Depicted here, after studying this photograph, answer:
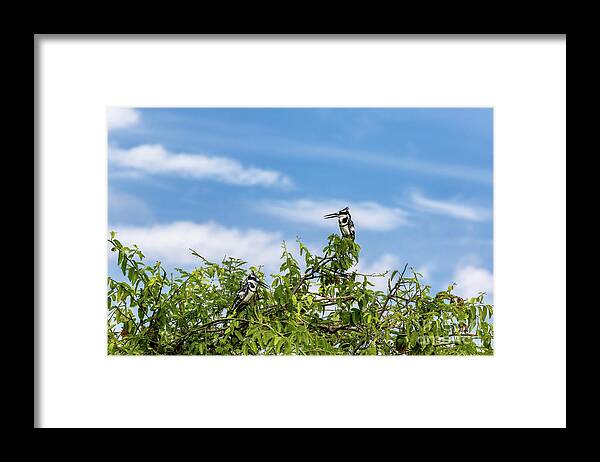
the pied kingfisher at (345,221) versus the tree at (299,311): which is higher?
the pied kingfisher at (345,221)

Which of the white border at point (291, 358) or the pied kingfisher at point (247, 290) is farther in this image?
the pied kingfisher at point (247, 290)

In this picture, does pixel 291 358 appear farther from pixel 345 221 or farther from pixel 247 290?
pixel 345 221

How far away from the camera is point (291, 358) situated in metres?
3.77

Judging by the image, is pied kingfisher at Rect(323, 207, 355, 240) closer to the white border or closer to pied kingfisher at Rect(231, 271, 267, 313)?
pied kingfisher at Rect(231, 271, 267, 313)

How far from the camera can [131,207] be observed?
4.16 meters

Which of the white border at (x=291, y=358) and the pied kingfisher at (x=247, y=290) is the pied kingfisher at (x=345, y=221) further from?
the white border at (x=291, y=358)

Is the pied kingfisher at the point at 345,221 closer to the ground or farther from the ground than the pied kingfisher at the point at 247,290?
farther from the ground

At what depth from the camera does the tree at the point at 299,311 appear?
4332 mm

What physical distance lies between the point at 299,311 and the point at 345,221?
51cm

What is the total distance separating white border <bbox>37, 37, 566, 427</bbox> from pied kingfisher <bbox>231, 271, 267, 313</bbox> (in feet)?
1.97

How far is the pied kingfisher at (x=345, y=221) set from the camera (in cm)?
426

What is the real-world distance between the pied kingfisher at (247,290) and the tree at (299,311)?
0.03 metres
